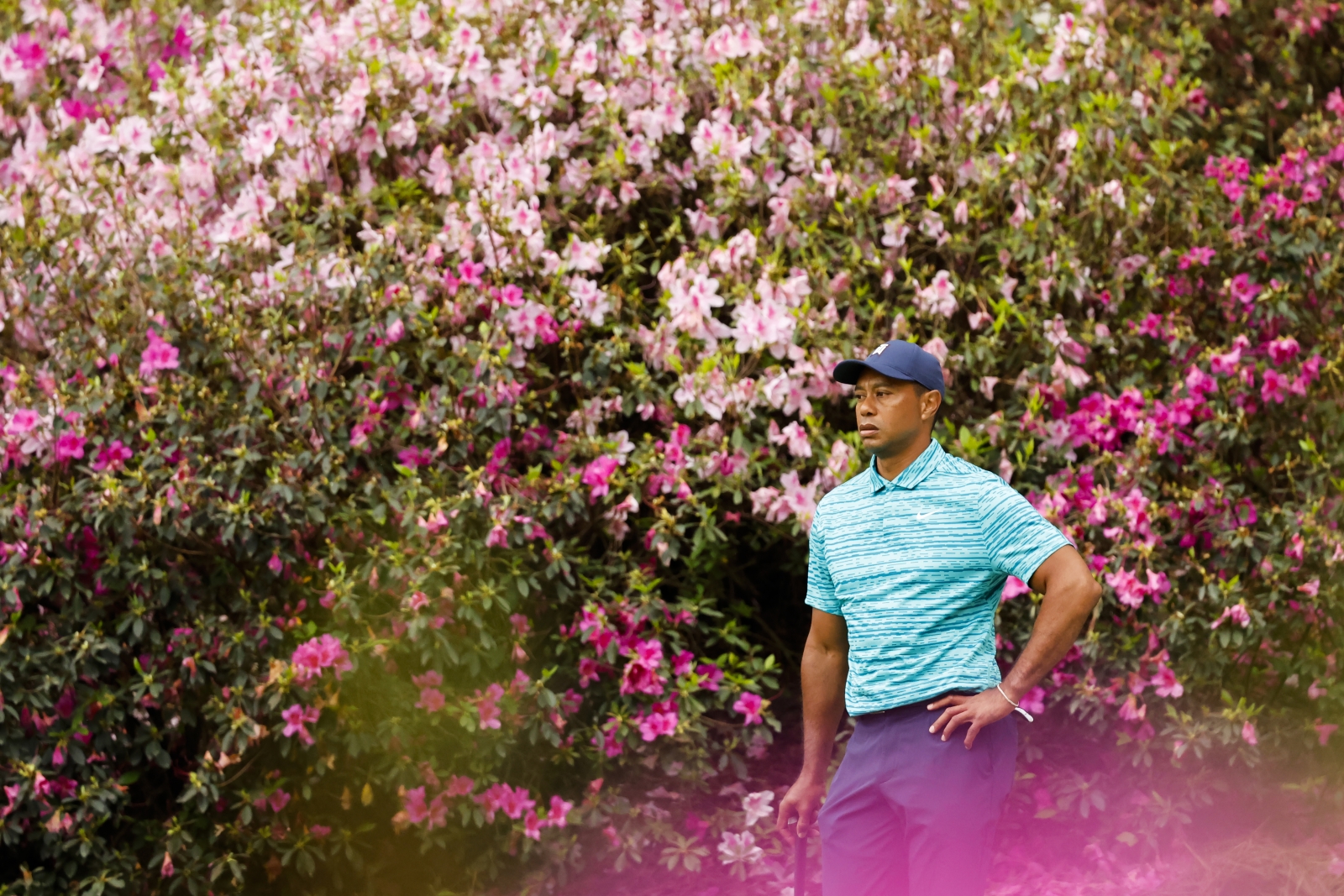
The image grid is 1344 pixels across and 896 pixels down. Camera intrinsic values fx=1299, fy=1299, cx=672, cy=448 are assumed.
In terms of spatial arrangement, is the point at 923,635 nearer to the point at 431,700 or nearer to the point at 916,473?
the point at 916,473

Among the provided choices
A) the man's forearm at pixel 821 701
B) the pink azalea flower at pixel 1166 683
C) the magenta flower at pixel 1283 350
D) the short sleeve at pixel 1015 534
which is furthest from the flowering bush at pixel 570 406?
the short sleeve at pixel 1015 534

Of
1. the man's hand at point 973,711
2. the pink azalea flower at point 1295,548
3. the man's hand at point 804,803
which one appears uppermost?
the man's hand at point 973,711

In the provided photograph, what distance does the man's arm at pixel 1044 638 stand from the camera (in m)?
2.42

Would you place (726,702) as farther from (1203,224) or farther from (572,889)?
(1203,224)

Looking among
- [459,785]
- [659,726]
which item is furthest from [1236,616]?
[459,785]

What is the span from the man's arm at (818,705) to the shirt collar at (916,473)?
1.10 ft

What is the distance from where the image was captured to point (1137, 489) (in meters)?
4.42

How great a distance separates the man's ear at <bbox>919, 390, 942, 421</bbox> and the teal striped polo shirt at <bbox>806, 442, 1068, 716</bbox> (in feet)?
0.24

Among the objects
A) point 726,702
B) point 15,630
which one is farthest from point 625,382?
point 15,630

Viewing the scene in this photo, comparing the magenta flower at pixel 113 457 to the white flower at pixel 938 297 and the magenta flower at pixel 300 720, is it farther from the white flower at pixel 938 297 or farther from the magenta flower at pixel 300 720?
the white flower at pixel 938 297

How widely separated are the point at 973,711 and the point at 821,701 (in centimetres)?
50

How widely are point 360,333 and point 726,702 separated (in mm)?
1865

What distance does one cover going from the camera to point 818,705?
9.58 ft

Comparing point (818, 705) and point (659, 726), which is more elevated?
point (818, 705)
